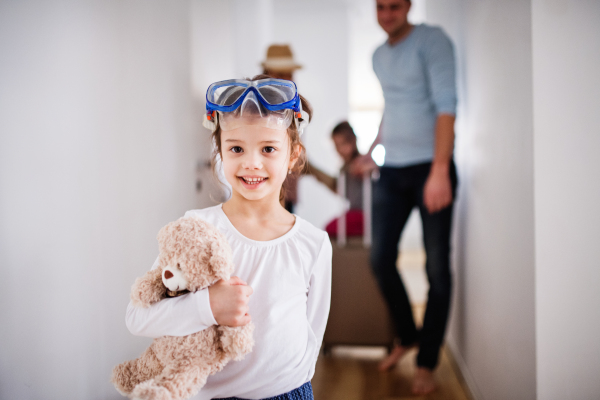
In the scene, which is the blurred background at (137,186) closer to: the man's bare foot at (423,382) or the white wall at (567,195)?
the white wall at (567,195)

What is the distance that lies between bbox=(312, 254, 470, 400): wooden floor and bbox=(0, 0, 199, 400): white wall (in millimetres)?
656

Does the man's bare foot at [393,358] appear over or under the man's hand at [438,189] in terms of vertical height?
under

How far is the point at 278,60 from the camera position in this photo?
210cm

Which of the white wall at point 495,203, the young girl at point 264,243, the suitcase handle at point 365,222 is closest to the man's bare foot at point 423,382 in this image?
the white wall at point 495,203

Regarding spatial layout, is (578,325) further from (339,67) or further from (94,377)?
(339,67)

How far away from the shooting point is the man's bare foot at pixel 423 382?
4.88 ft

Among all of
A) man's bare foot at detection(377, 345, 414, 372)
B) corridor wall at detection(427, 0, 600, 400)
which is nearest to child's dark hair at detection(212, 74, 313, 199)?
corridor wall at detection(427, 0, 600, 400)

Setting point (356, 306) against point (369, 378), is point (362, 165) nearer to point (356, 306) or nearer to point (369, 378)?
point (356, 306)

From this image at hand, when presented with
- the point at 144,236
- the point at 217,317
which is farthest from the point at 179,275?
the point at 144,236

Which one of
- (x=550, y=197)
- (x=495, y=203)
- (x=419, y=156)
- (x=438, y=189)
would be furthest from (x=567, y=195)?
(x=419, y=156)

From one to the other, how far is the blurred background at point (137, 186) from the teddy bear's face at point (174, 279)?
0.30 m

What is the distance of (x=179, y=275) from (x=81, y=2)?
63cm

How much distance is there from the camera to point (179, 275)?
62 centimetres

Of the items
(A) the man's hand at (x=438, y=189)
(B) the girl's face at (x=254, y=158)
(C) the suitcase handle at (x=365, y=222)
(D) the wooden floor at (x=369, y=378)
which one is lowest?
(D) the wooden floor at (x=369, y=378)
